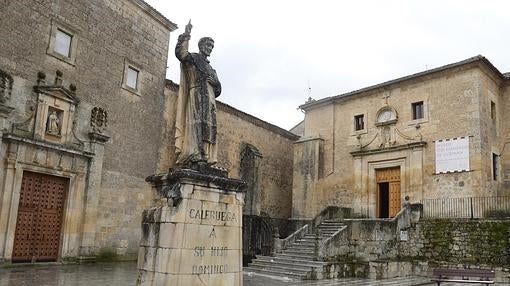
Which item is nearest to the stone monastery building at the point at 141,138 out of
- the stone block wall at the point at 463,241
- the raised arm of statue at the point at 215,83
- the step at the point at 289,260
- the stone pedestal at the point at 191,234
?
the step at the point at 289,260

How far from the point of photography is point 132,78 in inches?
623

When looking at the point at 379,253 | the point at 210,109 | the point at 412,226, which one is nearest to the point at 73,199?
the point at 210,109

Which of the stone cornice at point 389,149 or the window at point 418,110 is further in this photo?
the window at point 418,110

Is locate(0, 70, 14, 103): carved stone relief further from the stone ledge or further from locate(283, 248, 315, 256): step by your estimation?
locate(283, 248, 315, 256): step

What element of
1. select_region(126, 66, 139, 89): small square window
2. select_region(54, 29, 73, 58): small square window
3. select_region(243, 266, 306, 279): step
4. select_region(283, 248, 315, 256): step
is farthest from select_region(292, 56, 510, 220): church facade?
select_region(54, 29, 73, 58): small square window

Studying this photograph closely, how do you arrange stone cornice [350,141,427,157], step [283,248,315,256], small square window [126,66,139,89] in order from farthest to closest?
1. stone cornice [350,141,427,157]
2. small square window [126,66,139,89]
3. step [283,248,315,256]

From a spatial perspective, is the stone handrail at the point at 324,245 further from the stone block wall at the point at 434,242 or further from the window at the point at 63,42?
the window at the point at 63,42

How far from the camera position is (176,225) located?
5746 mm

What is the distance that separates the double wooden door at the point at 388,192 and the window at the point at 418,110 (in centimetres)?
238

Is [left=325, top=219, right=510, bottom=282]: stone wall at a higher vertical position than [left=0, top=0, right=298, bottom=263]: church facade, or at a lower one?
lower

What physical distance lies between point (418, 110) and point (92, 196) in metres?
13.4

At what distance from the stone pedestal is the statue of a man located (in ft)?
1.24

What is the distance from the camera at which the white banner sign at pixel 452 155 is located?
16203 mm

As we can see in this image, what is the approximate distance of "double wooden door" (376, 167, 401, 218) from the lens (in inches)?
723
